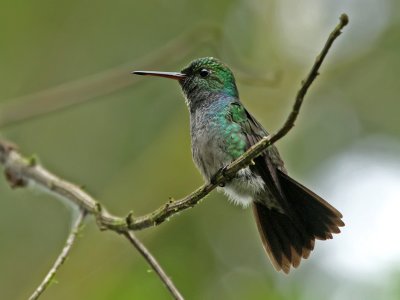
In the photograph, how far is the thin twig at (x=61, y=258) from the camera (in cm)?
288

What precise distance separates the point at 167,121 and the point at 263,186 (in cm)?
323

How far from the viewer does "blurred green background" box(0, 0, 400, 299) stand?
4.89 meters

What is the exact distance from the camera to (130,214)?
3033mm

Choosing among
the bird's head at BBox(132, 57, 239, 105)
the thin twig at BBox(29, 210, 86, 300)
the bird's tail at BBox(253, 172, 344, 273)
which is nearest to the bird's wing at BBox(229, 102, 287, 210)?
the bird's tail at BBox(253, 172, 344, 273)

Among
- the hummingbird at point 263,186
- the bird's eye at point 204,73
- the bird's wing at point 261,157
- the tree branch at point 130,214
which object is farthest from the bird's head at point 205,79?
the tree branch at point 130,214

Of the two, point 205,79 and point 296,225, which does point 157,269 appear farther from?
point 205,79

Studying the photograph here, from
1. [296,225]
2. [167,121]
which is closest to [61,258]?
[296,225]

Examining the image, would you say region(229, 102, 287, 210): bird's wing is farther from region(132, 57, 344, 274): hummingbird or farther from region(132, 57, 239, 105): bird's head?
region(132, 57, 239, 105): bird's head

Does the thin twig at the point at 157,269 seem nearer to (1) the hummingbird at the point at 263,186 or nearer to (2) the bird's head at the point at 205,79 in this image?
(1) the hummingbird at the point at 263,186

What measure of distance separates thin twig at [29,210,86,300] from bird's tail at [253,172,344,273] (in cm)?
109

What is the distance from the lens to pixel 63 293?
4723 millimetres

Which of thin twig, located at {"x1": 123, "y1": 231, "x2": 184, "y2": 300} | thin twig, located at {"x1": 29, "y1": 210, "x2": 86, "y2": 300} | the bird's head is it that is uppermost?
the bird's head

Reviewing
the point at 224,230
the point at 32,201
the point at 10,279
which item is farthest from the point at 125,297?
the point at 32,201

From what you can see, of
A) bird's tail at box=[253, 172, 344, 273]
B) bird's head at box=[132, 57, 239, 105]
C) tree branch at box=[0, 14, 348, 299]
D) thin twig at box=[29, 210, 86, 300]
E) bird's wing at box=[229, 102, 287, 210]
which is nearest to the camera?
tree branch at box=[0, 14, 348, 299]
